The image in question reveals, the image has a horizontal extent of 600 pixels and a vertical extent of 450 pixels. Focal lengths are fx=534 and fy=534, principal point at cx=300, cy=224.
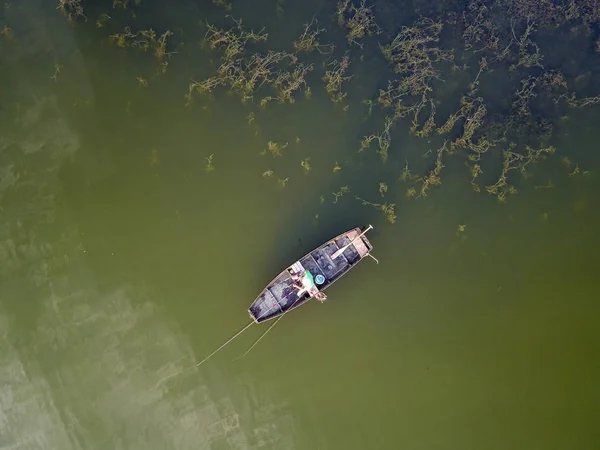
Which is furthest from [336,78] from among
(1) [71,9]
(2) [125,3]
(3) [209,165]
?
(1) [71,9]

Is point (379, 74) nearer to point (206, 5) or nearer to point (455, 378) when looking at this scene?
point (206, 5)

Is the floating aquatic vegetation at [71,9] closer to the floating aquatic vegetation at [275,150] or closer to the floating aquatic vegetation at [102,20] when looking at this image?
the floating aquatic vegetation at [102,20]

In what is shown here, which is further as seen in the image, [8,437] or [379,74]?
[379,74]

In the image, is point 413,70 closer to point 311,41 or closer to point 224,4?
point 311,41

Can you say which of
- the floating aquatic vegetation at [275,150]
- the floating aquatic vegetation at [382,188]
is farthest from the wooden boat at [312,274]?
the floating aquatic vegetation at [275,150]

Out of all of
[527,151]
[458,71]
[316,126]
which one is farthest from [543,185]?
[316,126]

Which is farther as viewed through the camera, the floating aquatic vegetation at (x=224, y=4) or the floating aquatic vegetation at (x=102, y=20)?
the floating aquatic vegetation at (x=224, y=4)
